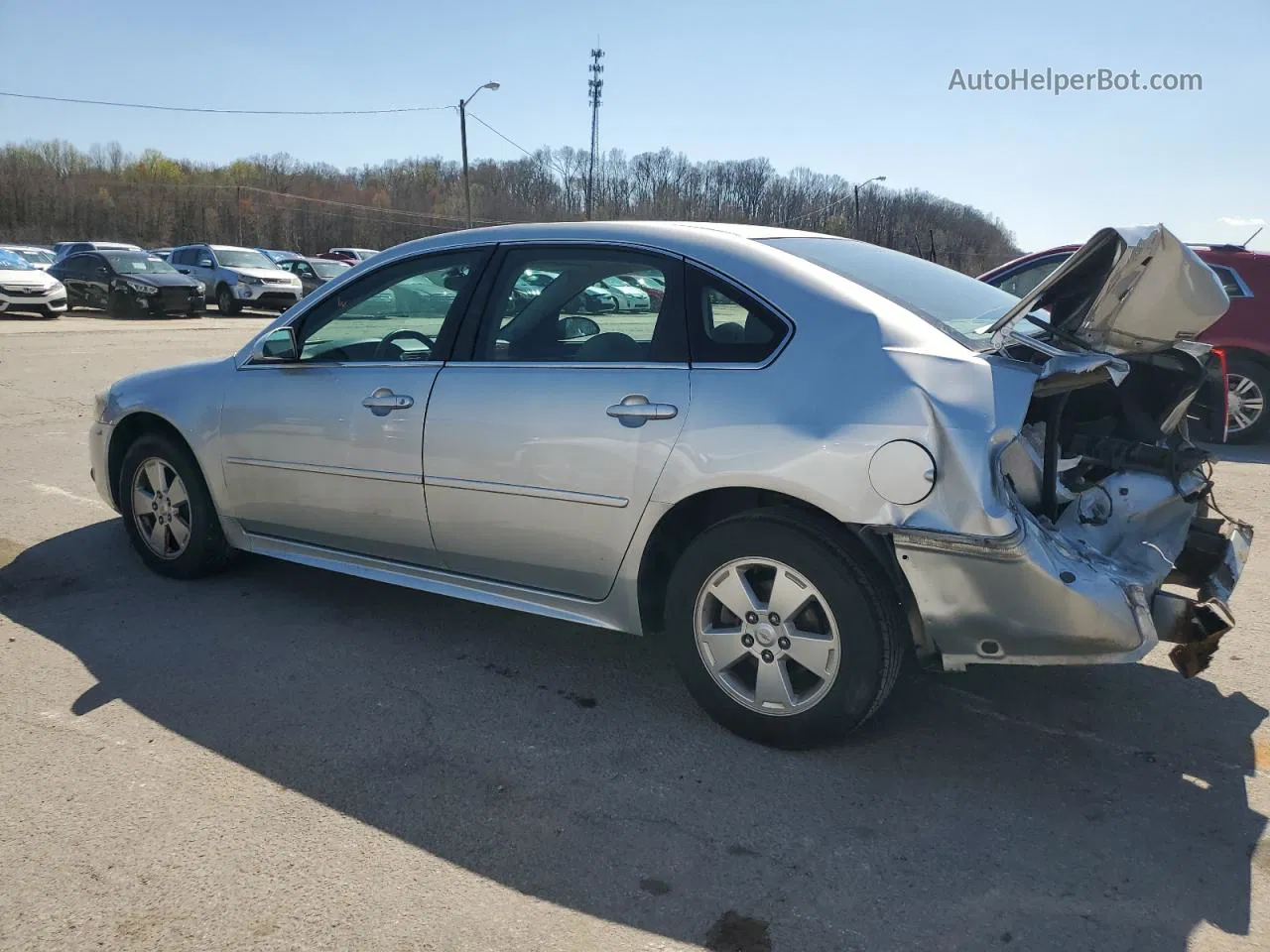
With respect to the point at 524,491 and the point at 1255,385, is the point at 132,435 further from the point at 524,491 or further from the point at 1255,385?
the point at 1255,385

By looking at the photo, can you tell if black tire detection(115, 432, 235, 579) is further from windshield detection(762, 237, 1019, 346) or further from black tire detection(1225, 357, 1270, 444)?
black tire detection(1225, 357, 1270, 444)

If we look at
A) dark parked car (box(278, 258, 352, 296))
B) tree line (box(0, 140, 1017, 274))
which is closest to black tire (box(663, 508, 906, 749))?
dark parked car (box(278, 258, 352, 296))

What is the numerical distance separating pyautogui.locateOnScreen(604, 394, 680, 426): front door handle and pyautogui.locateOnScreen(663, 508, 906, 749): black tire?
1.31 ft

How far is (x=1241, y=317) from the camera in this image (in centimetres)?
893

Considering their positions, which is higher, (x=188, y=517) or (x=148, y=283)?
(x=148, y=283)

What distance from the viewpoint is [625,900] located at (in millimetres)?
2500

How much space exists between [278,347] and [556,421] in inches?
62.2

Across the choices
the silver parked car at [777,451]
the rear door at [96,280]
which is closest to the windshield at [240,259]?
the rear door at [96,280]

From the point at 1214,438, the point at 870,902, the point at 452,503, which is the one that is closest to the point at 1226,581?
the point at 1214,438

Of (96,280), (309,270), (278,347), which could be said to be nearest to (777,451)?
(278,347)

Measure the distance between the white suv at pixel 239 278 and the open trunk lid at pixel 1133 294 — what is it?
24.6 meters

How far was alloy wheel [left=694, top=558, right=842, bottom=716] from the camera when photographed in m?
3.08

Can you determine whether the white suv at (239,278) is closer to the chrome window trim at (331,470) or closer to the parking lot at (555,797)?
the chrome window trim at (331,470)

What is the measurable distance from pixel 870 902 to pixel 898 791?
0.58 m
